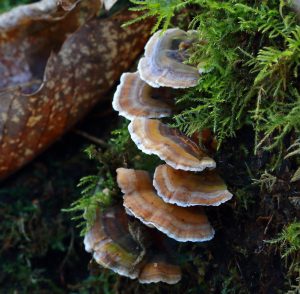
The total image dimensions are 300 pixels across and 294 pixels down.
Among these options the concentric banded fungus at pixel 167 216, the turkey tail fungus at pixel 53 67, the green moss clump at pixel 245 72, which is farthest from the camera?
the turkey tail fungus at pixel 53 67

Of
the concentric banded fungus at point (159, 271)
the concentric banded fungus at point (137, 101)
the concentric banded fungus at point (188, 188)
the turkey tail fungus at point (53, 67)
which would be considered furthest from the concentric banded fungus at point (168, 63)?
the concentric banded fungus at point (159, 271)

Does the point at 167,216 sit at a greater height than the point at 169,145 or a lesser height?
lesser

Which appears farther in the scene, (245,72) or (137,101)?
(137,101)

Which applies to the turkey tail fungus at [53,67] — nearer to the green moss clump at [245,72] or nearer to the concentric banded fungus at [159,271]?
the green moss clump at [245,72]

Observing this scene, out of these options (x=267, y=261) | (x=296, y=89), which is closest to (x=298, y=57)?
(x=296, y=89)

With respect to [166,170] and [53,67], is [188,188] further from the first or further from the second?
[53,67]

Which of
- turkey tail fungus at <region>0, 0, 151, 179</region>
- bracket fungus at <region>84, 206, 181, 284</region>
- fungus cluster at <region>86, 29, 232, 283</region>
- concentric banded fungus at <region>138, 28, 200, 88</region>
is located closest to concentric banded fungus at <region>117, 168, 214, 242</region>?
fungus cluster at <region>86, 29, 232, 283</region>

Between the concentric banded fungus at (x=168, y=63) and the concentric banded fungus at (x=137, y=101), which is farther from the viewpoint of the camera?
the concentric banded fungus at (x=137, y=101)

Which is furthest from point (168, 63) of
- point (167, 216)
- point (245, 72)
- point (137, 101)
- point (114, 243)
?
point (114, 243)

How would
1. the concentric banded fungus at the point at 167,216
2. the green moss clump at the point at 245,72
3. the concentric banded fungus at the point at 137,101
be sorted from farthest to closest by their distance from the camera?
the concentric banded fungus at the point at 137,101 → the concentric banded fungus at the point at 167,216 → the green moss clump at the point at 245,72

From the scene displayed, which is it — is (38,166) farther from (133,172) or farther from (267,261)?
(267,261)
